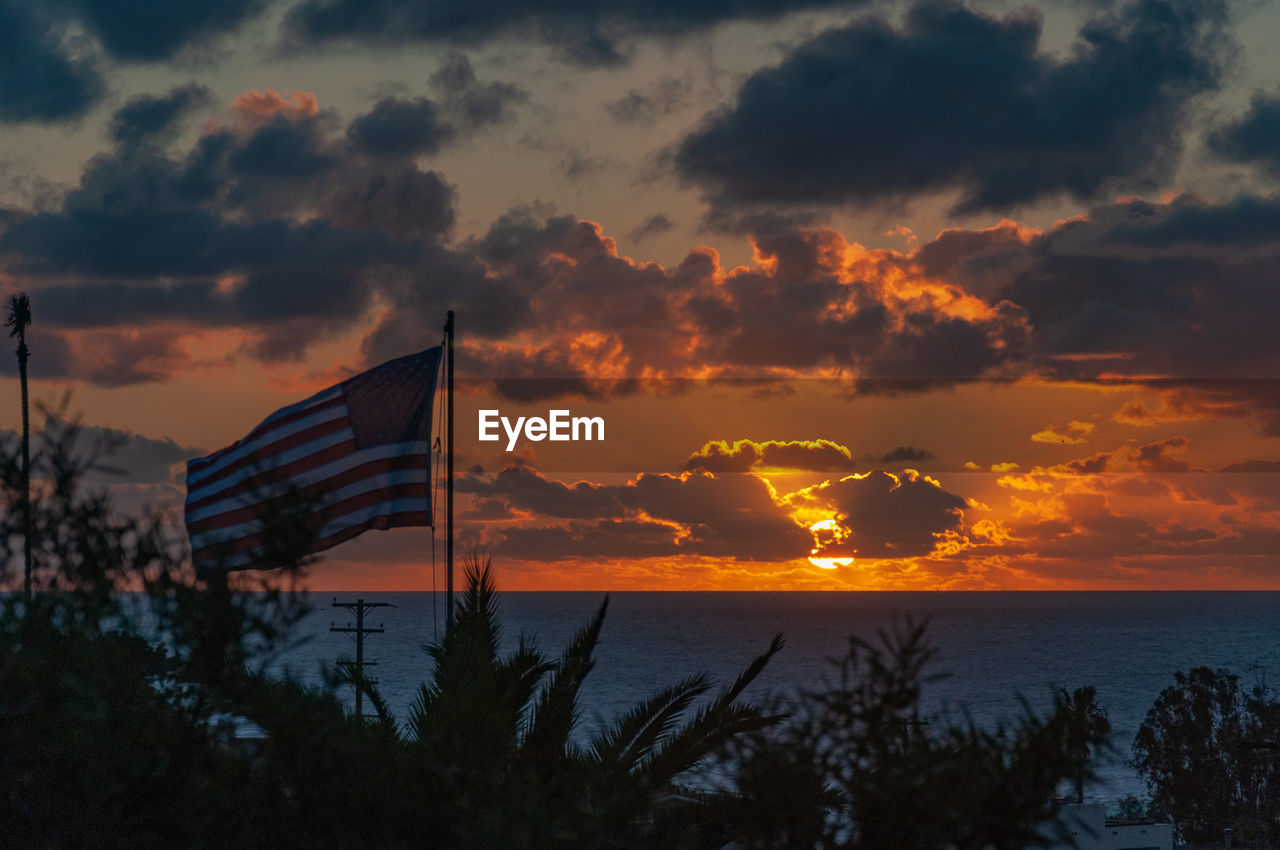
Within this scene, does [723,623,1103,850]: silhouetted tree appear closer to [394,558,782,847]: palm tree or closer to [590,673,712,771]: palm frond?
[394,558,782,847]: palm tree

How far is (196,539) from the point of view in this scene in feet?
55.3

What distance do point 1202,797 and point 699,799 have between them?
7648cm

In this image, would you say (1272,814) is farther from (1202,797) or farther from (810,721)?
(810,721)

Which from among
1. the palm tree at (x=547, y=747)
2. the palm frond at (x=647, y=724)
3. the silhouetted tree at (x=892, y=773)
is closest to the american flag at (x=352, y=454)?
the palm tree at (x=547, y=747)

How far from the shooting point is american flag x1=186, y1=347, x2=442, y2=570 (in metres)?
16.9

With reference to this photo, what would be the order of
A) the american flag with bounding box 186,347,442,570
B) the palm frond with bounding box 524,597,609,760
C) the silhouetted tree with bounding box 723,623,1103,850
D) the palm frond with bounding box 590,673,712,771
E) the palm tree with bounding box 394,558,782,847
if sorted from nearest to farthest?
1. the silhouetted tree with bounding box 723,623,1103,850
2. the palm tree with bounding box 394,558,782,847
3. the palm frond with bounding box 590,673,712,771
4. the palm frond with bounding box 524,597,609,760
5. the american flag with bounding box 186,347,442,570

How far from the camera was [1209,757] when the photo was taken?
82.1 m

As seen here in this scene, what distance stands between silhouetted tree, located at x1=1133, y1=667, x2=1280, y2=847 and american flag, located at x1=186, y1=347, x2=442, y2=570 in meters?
65.4

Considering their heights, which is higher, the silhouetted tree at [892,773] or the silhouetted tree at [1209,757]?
the silhouetted tree at [892,773]

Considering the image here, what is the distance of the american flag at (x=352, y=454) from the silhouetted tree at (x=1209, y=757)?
215 ft

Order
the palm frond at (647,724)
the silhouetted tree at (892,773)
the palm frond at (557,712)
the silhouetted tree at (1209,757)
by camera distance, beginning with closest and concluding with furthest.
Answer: the silhouetted tree at (892,773), the palm frond at (647,724), the palm frond at (557,712), the silhouetted tree at (1209,757)

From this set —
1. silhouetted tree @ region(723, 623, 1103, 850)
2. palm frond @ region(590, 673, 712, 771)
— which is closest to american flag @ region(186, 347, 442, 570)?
palm frond @ region(590, 673, 712, 771)

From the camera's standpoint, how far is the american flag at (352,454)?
1692 cm

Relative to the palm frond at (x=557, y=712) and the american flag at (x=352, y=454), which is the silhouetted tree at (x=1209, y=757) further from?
the palm frond at (x=557, y=712)
